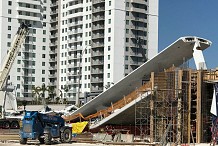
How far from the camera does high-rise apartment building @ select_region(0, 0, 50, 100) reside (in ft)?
409

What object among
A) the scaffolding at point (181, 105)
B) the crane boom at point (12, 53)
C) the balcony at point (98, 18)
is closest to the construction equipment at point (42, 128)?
the scaffolding at point (181, 105)

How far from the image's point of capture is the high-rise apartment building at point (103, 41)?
11544cm

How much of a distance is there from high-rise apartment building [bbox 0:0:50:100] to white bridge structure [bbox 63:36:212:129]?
236ft

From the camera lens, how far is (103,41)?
117438mm

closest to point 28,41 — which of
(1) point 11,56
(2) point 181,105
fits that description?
(1) point 11,56

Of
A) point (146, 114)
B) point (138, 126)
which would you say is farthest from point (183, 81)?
point (138, 126)

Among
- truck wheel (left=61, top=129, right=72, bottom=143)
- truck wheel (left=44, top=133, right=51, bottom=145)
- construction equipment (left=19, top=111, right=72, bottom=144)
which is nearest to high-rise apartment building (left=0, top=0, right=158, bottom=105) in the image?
truck wheel (left=61, top=129, right=72, bottom=143)

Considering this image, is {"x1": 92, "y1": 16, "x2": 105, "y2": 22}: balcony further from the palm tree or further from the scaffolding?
the scaffolding

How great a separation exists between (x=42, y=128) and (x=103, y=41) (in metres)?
79.0

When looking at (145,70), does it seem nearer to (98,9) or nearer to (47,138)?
(47,138)

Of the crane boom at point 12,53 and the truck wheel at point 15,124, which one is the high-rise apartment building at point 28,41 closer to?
the crane boom at point 12,53

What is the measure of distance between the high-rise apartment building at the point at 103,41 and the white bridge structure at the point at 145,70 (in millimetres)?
57408

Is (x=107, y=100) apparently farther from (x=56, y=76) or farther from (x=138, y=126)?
(x=56, y=76)

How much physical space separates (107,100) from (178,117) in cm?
1404
